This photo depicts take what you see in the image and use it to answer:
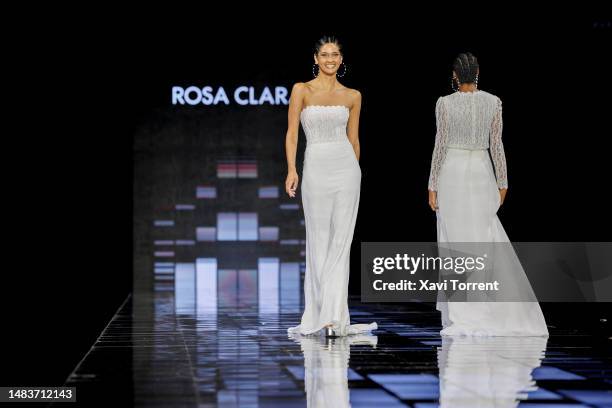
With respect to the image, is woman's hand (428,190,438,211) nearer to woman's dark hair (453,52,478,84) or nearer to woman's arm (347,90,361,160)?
woman's arm (347,90,361,160)

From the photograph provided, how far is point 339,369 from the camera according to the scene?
4496 millimetres

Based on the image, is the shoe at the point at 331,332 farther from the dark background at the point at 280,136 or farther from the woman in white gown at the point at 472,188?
Answer: the dark background at the point at 280,136

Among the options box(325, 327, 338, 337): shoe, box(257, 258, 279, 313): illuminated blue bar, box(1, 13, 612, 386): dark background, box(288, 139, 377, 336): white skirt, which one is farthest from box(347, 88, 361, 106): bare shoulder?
box(257, 258, 279, 313): illuminated blue bar

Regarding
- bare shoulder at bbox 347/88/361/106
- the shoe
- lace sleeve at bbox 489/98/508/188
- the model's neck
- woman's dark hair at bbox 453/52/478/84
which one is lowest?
the shoe

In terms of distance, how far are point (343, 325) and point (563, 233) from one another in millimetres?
5081

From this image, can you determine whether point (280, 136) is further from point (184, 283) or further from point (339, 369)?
point (339, 369)

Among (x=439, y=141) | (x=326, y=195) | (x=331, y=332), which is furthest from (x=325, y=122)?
(x=331, y=332)

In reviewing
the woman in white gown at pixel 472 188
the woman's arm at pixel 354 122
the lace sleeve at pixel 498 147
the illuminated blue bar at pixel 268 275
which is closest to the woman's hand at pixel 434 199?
the woman in white gown at pixel 472 188

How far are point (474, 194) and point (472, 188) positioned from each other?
1.3 inches

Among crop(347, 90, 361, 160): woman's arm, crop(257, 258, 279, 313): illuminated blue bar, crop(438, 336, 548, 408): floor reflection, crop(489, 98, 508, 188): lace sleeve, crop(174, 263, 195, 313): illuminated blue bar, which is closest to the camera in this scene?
crop(438, 336, 548, 408): floor reflection

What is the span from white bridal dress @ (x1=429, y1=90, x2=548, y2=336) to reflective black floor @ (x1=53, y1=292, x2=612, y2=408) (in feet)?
0.69

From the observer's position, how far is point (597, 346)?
217 inches

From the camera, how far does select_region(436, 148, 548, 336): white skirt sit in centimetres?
608

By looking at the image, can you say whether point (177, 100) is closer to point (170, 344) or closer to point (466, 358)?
point (170, 344)
